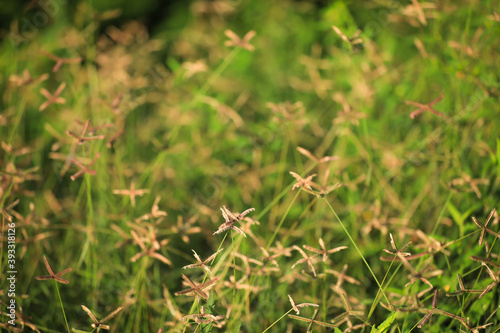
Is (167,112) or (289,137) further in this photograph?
(167,112)

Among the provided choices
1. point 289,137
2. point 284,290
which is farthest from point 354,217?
point 289,137

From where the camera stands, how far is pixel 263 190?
80.8 inches

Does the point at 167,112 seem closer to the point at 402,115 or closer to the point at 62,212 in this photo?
the point at 62,212

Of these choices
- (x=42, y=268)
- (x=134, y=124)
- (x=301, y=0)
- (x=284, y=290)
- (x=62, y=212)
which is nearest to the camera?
(x=284, y=290)

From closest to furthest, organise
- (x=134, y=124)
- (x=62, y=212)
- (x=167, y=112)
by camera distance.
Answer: (x=62, y=212)
(x=167, y=112)
(x=134, y=124)

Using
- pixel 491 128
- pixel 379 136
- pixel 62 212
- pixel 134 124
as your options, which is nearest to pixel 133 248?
pixel 62 212

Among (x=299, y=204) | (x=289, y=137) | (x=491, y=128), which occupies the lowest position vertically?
(x=299, y=204)

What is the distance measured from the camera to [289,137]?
215 centimetres

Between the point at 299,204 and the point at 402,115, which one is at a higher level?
the point at 402,115

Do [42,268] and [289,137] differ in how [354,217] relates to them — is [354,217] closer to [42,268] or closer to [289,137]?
[289,137]

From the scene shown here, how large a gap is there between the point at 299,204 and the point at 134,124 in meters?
1.23

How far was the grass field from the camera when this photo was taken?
1.32 metres

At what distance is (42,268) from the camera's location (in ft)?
5.46

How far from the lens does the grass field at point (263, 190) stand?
1.32 meters
